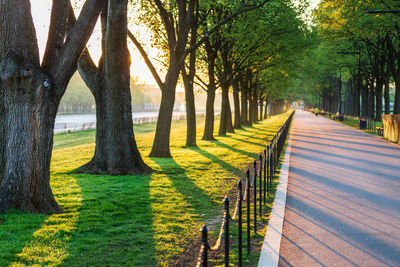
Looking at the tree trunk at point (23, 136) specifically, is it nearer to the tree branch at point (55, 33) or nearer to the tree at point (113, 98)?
the tree branch at point (55, 33)

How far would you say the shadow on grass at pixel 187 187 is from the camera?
8531 millimetres

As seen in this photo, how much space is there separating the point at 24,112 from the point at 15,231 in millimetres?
2036

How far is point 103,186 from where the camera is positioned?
1032 centimetres

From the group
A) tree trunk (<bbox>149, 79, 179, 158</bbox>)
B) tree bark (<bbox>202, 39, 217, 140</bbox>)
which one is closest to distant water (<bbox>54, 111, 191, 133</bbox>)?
tree bark (<bbox>202, 39, 217, 140</bbox>)

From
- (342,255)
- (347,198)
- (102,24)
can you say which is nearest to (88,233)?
(342,255)

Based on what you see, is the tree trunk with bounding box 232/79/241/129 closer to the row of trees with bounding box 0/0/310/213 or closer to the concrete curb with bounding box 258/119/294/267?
the row of trees with bounding box 0/0/310/213


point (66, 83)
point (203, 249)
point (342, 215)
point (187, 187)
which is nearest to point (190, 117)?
point (187, 187)

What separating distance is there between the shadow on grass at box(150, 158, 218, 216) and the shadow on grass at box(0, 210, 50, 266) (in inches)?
111

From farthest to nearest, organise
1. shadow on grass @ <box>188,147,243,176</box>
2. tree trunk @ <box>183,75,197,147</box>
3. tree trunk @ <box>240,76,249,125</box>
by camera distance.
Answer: tree trunk @ <box>240,76,249,125</box>, tree trunk @ <box>183,75,197,147</box>, shadow on grass @ <box>188,147,243,176</box>

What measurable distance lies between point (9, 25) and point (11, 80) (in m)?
0.96

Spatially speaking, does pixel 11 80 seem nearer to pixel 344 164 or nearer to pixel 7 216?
pixel 7 216

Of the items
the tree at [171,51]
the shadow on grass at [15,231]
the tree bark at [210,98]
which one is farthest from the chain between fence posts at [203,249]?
the tree bark at [210,98]

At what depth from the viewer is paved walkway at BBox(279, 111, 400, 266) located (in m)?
5.59

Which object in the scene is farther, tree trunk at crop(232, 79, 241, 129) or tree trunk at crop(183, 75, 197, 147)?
tree trunk at crop(232, 79, 241, 129)
